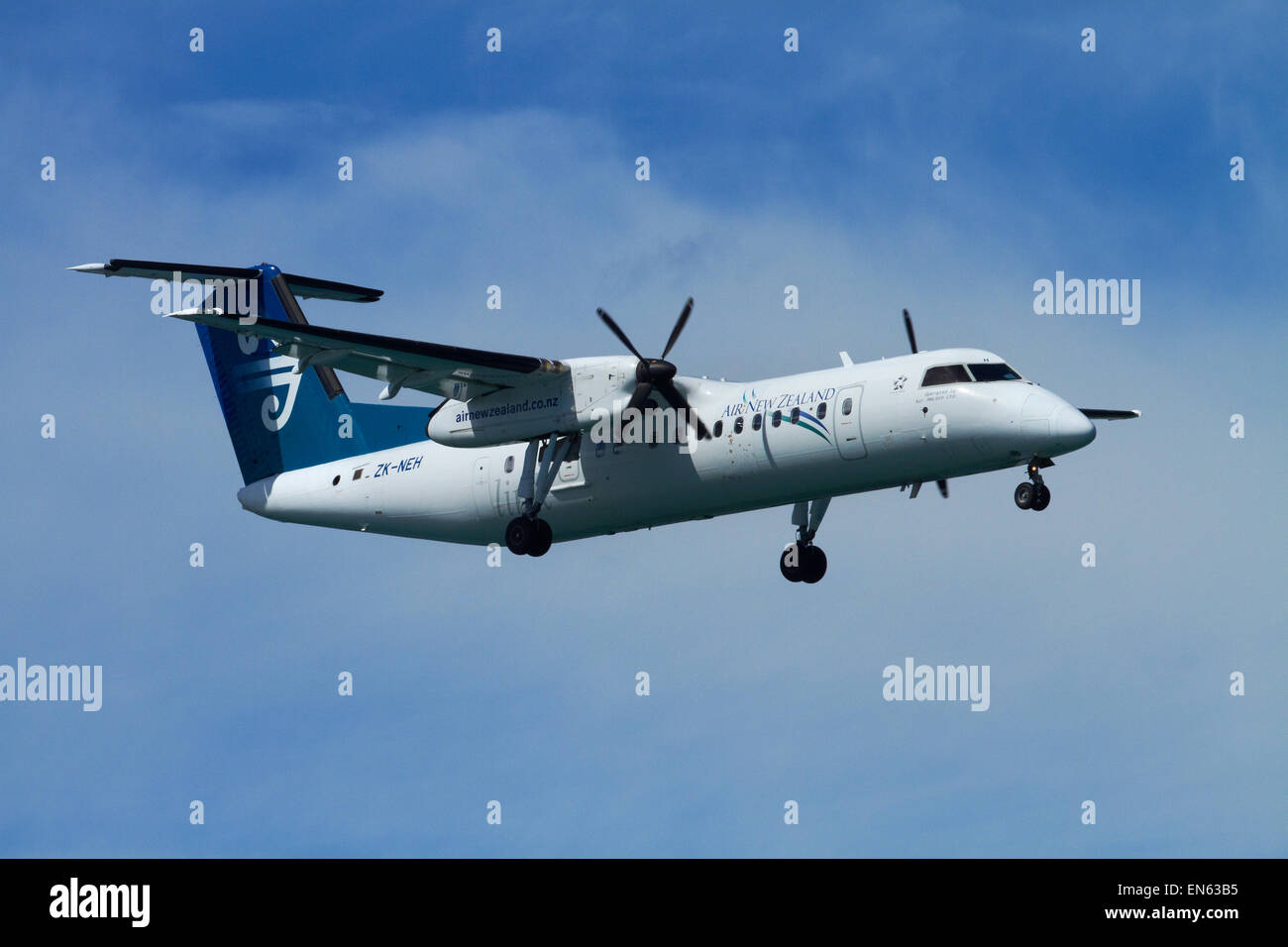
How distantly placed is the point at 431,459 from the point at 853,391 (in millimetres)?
7880

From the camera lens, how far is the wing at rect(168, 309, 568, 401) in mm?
26186

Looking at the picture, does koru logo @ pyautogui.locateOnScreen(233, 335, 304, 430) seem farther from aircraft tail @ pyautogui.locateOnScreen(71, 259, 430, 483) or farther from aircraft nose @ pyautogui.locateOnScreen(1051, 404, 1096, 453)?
aircraft nose @ pyautogui.locateOnScreen(1051, 404, 1096, 453)

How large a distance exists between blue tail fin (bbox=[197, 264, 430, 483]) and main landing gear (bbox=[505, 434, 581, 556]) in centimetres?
350

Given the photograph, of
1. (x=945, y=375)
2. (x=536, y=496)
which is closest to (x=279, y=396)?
(x=536, y=496)

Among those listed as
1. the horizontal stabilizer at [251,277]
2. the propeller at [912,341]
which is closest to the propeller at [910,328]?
the propeller at [912,341]

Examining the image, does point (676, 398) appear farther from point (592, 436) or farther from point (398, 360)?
point (398, 360)

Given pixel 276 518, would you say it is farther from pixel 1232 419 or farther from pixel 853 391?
pixel 1232 419

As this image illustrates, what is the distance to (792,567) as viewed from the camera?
28828 millimetres

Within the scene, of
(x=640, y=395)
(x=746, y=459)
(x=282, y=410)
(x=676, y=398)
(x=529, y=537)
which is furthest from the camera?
(x=282, y=410)

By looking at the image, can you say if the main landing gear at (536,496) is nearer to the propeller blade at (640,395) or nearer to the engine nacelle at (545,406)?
the engine nacelle at (545,406)

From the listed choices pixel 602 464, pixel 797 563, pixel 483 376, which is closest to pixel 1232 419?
pixel 797 563

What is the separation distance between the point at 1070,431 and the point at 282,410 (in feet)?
49.0

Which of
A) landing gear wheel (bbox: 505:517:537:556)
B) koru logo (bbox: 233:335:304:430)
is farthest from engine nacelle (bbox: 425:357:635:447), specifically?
koru logo (bbox: 233:335:304:430)
